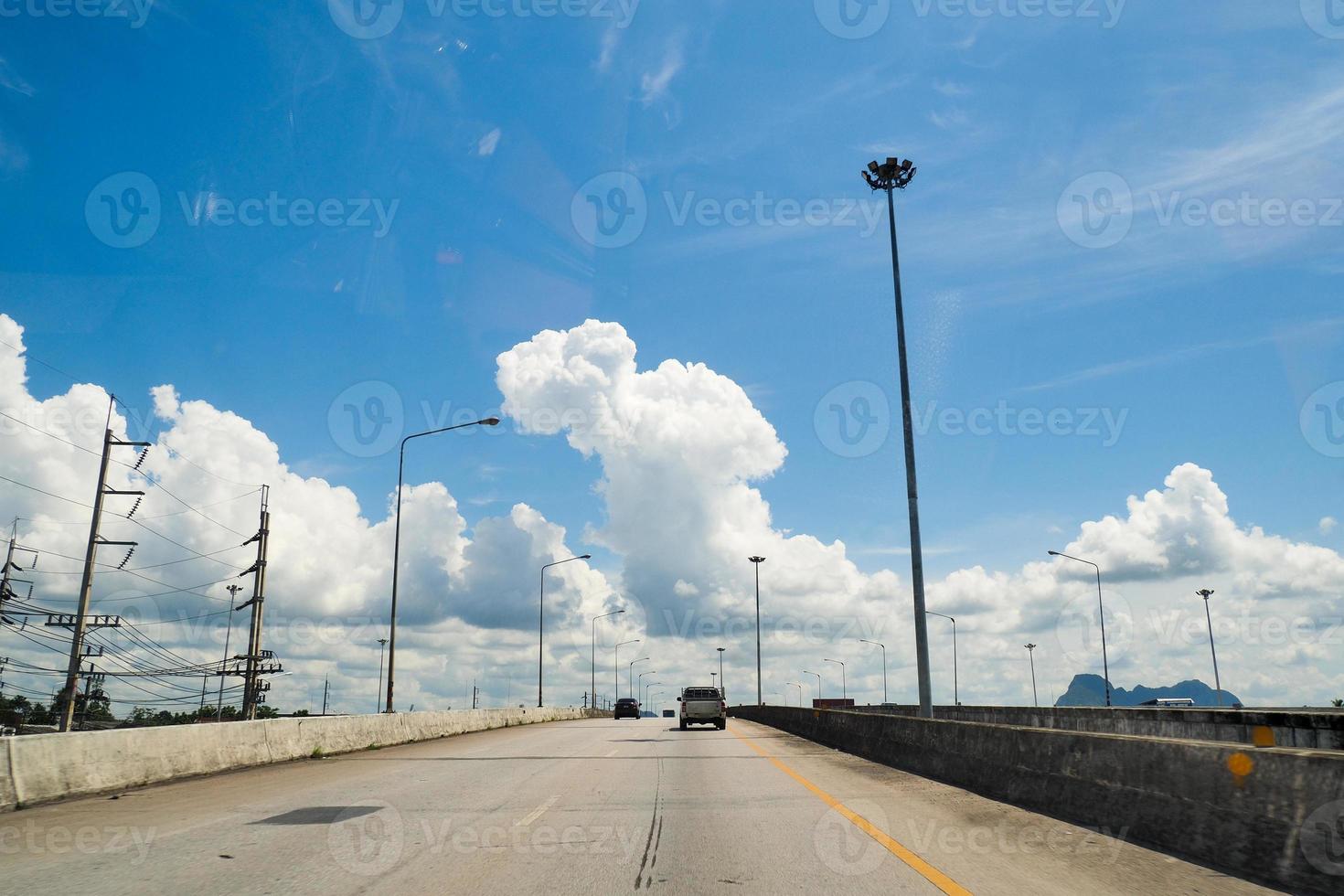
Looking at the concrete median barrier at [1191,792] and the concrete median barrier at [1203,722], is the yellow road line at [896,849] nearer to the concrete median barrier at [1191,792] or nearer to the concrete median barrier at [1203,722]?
the concrete median barrier at [1191,792]

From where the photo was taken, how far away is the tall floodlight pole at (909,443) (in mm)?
20422

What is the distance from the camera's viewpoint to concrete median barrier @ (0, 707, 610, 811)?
37.0 ft

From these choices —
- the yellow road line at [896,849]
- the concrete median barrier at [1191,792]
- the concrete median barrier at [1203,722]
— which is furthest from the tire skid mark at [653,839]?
the concrete median barrier at [1203,722]

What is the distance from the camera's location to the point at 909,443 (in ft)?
73.3

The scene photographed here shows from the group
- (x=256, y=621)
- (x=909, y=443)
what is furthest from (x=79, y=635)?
(x=909, y=443)

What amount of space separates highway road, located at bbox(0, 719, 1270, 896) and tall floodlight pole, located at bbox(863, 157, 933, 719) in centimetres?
555

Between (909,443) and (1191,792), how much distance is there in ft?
48.8

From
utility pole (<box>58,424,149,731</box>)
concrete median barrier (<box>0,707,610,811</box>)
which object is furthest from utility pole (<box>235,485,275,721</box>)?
concrete median barrier (<box>0,707,610,811</box>)

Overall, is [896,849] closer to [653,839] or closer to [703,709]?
[653,839]

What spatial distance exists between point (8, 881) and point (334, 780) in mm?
8069

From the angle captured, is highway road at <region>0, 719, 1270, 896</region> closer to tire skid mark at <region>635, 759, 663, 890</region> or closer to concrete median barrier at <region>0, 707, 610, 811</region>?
tire skid mark at <region>635, 759, 663, 890</region>

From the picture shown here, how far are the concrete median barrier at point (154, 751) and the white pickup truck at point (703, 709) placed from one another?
18.7 m

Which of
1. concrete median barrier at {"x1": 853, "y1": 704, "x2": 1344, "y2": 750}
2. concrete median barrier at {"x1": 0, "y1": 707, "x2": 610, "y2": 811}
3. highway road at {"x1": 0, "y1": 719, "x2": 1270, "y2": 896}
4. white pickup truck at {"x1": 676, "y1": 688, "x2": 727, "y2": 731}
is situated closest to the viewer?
highway road at {"x1": 0, "y1": 719, "x2": 1270, "y2": 896}

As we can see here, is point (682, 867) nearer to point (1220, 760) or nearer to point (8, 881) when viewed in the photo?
point (1220, 760)
